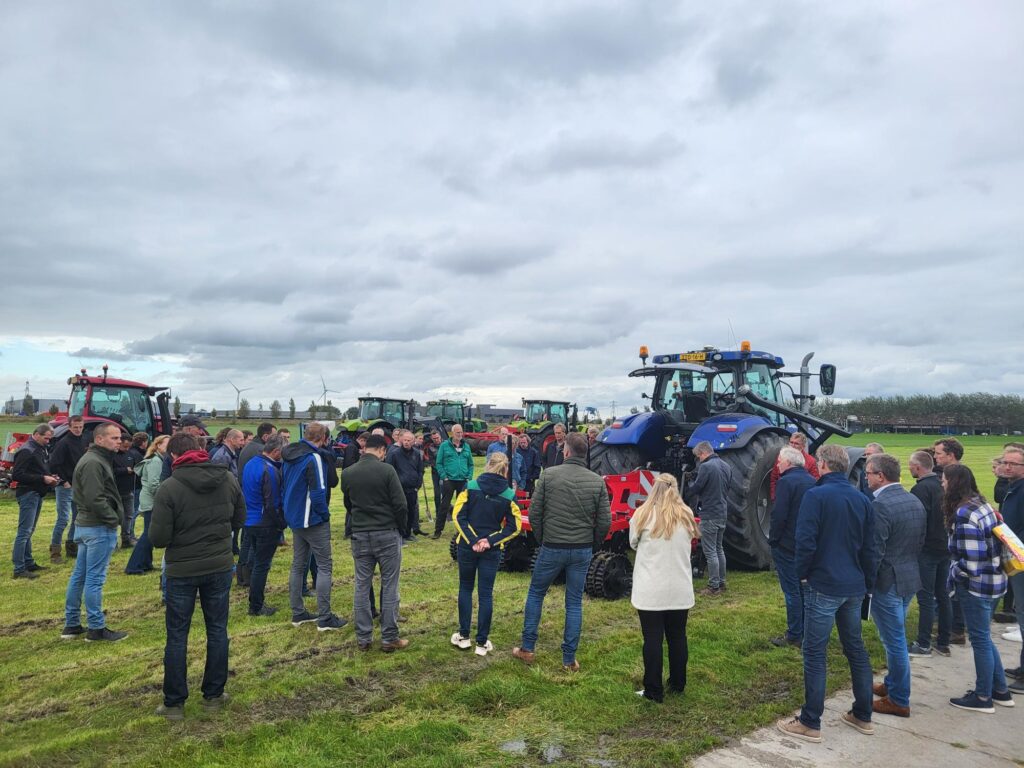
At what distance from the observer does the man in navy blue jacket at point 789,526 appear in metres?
5.37

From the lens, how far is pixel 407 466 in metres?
9.60

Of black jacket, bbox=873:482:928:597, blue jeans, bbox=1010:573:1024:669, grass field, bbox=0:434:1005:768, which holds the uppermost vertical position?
black jacket, bbox=873:482:928:597

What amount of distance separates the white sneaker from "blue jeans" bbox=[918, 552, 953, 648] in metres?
3.51

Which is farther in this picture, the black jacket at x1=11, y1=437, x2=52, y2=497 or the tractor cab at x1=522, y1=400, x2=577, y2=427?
the tractor cab at x1=522, y1=400, x2=577, y2=427

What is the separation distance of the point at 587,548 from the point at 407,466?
4.96 meters

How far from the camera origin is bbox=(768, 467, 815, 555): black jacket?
541cm

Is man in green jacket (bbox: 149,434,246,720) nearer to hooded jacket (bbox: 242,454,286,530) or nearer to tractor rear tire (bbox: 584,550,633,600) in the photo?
hooded jacket (bbox: 242,454,286,530)

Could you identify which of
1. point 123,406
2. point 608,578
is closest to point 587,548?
point 608,578

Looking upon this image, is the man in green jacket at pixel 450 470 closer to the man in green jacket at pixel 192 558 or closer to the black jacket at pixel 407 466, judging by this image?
the black jacket at pixel 407 466

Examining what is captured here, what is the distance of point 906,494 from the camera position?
184 inches

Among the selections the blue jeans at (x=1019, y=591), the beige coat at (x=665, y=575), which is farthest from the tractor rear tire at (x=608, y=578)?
the blue jeans at (x=1019, y=591)

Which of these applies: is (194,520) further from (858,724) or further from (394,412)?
(394,412)

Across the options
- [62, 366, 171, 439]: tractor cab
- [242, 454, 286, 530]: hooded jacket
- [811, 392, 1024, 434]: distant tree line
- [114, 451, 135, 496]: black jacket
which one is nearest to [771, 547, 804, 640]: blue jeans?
[242, 454, 286, 530]: hooded jacket

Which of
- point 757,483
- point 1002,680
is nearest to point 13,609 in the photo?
point 757,483
